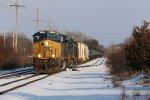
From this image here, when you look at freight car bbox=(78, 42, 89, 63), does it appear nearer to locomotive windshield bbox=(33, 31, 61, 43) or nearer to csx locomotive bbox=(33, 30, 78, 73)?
csx locomotive bbox=(33, 30, 78, 73)

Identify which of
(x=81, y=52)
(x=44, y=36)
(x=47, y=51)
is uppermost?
(x=44, y=36)

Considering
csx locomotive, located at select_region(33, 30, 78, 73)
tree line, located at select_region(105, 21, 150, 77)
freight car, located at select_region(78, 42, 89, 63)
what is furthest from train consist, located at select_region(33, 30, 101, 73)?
freight car, located at select_region(78, 42, 89, 63)

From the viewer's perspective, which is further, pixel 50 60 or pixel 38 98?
pixel 50 60

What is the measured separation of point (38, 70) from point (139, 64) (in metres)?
12.5

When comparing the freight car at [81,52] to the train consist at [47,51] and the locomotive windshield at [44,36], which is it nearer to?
the train consist at [47,51]

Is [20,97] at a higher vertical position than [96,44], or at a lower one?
lower

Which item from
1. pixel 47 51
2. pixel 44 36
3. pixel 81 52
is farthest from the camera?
pixel 81 52

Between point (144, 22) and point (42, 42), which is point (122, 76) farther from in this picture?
point (42, 42)

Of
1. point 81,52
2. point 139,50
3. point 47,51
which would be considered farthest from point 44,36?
point 81,52

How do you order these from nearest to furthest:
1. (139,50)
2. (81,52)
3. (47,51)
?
(139,50) < (47,51) < (81,52)

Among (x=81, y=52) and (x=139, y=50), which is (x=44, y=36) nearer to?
(x=139, y=50)

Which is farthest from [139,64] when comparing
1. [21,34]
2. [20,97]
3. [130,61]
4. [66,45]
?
[21,34]

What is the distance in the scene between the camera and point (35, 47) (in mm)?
36812

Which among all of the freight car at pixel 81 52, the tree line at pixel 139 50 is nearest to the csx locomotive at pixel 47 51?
the tree line at pixel 139 50
